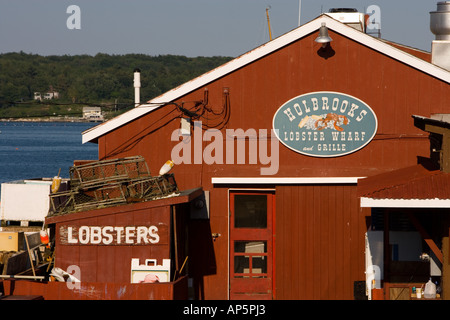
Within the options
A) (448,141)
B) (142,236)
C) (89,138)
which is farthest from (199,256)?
(448,141)

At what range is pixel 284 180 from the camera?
19.8 metres

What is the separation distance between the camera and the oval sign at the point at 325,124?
1977cm

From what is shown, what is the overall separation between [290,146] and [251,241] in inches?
100

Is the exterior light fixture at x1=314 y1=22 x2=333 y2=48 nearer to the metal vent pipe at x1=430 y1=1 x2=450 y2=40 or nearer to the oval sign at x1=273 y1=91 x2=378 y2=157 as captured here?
the oval sign at x1=273 y1=91 x2=378 y2=157

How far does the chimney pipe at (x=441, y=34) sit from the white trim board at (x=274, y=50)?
1.99 metres

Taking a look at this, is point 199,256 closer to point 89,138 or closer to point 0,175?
point 89,138

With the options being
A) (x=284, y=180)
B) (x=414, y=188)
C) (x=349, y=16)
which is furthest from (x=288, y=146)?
(x=349, y=16)

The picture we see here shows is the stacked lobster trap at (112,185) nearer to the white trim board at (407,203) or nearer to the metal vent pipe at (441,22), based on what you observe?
the white trim board at (407,203)

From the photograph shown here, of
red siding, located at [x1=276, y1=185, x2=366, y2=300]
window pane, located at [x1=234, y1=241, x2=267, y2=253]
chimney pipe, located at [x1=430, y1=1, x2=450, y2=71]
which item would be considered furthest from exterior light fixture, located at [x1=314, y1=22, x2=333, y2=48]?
window pane, located at [x1=234, y1=241, x2=267, y2=253]

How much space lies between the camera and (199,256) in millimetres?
19984

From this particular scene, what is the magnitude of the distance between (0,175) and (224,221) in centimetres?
6670
